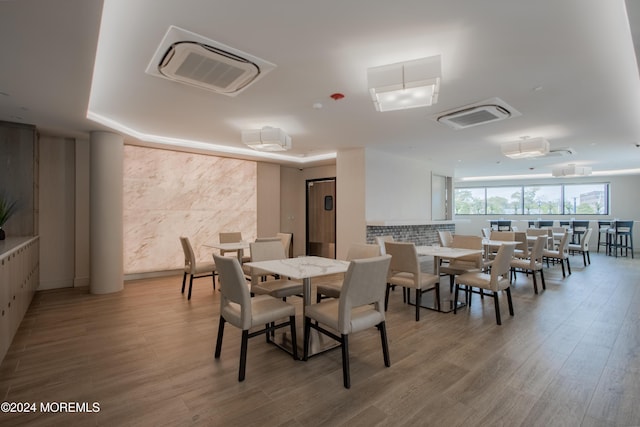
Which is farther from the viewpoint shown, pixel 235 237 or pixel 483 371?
pixel 235 237

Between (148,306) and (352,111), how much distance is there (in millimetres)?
3799

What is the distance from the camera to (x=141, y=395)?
2.17 metres

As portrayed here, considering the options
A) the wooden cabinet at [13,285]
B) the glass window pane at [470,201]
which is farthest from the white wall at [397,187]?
the glass window pane at [470,201]

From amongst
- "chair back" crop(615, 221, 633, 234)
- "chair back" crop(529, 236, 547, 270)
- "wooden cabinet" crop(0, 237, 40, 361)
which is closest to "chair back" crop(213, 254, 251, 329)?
"wooden cabinet" crop(0, 237, 40, 361)

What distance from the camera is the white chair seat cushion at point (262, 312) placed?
244 centimetres

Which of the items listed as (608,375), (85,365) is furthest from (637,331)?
(85,365)

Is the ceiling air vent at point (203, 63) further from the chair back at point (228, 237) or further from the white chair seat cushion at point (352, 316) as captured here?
the chair back at point (228, 237)

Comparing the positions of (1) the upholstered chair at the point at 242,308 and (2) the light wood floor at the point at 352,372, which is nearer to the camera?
(2) the light wood floor at the point at 352,372

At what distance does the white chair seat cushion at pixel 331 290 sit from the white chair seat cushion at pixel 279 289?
0.25m

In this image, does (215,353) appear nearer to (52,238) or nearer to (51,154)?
(52,238)

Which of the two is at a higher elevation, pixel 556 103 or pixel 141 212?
pixel 556 103

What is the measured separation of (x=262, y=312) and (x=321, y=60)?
2200 millimetres

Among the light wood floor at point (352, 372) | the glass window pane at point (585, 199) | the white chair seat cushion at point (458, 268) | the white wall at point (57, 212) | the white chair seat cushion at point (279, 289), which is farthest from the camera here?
the glass window pane at point (585, 199)

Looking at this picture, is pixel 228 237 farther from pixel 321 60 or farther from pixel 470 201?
pixel 470 201
